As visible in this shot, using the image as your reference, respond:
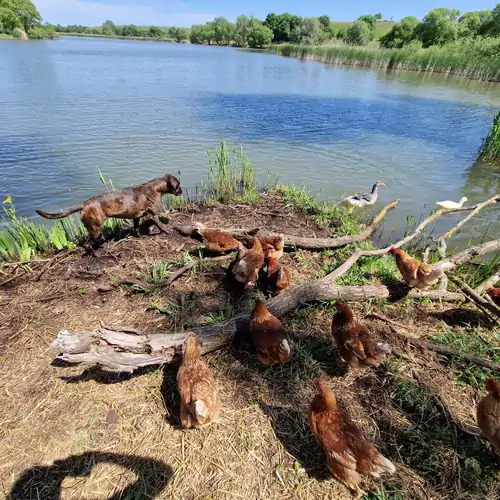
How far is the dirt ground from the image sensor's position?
7.07 feet

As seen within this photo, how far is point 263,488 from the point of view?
7.07 ft

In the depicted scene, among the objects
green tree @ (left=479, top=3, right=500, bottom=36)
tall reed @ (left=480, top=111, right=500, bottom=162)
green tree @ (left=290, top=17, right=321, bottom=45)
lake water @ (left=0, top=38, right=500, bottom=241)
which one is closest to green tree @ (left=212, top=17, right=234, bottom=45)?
green tree @ (left=290, top=17, right=321, bottom=45)

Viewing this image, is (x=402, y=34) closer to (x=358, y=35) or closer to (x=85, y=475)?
(x=358, y=35)

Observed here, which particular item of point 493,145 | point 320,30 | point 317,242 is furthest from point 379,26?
point 317,242

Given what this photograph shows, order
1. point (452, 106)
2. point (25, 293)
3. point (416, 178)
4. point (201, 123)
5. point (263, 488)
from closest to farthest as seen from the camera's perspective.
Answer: point (263, 488), point (25, 293), point (416, 178), point (201, 123), point (452, 106)

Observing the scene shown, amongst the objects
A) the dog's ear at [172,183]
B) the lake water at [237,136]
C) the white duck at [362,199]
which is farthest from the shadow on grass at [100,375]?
the white duck at [362,199]

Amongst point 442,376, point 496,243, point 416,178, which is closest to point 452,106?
point 416,178

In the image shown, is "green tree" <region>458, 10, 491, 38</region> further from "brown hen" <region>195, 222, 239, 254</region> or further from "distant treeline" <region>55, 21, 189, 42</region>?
"distant treeline" <region>55, 21, 189, 42</region>

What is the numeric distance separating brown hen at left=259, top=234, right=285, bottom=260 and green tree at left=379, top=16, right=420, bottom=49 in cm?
7196

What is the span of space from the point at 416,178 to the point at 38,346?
10.5 m

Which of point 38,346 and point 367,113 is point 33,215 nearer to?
point 38,346

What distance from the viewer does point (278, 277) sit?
12.6 ft

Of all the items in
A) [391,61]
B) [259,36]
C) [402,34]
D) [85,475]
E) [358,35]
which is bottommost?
[85,475]

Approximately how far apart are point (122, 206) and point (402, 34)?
261ft
